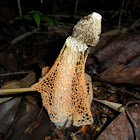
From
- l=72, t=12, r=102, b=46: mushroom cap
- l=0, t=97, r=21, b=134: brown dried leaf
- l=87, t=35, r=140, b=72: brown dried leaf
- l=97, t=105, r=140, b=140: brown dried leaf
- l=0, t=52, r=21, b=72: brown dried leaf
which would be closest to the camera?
l=72, t=12, r=102, b=46: mushroom cap

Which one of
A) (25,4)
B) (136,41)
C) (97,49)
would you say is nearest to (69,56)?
(97,49)

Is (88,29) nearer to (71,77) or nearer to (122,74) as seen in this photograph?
(71,77)

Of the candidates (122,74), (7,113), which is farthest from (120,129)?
(7,113)

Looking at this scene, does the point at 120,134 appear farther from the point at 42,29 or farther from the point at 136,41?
the point at 42,29

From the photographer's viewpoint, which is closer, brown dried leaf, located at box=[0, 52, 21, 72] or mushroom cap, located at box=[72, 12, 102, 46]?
mushroom cap, located at box=[72, 12, 102, 46]

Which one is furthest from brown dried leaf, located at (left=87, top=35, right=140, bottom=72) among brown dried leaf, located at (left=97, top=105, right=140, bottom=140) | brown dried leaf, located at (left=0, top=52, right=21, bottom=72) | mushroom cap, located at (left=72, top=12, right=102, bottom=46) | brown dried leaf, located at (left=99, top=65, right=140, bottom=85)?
brown dried leaf, located at (left=0, top=52, right=21, bottom=72)

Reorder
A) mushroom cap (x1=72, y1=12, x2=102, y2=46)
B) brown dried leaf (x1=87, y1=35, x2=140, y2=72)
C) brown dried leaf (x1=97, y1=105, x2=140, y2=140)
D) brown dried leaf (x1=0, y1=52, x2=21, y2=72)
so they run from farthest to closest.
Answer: brown dried leaf (x1=0, y1=52, x2=21, y2=72) < brown dried leaf (x1=87, y1=35, x2=140, y2=72) < brown dried leaf (x1=97, y1=105, x2=140, y2=140) < mushroom cap (x1=72, y1=12, x2=102, y2=46)

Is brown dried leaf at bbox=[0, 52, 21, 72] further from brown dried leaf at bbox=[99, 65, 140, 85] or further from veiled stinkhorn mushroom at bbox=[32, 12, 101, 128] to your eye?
brown dried leaf at bbox=[99, 65, 140, 85]

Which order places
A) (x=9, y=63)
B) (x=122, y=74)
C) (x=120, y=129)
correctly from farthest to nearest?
(x=9, y=63) → (x=122, y=74) → (x=120, y=129)
